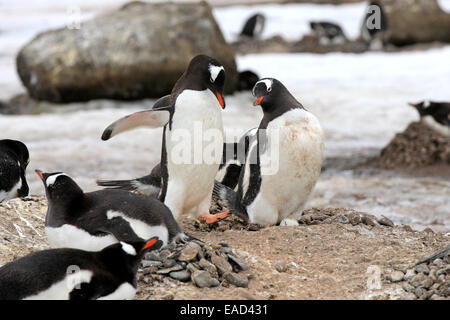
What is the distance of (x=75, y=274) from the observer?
275 centimetres

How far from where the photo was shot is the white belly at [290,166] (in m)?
4.10

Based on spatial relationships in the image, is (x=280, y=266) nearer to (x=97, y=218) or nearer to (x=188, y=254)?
(x=188, y=254)

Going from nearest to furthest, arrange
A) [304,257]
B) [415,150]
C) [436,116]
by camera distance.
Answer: [304,257] → [415,150] → [436,116]

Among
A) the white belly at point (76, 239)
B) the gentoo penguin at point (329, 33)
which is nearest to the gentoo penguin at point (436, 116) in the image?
the white belly at point (76, 239)

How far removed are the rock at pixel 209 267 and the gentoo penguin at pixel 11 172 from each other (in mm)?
2076

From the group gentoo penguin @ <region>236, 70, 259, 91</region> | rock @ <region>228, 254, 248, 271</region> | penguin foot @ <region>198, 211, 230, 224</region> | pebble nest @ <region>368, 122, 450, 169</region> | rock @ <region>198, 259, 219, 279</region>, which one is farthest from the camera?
gentoo penguin @ <region>236, 70, 259, 91</region>

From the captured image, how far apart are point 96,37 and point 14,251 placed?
23.7ft

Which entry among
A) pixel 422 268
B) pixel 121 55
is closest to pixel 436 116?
pixel 121 55

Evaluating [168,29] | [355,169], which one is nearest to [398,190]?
[355,169]

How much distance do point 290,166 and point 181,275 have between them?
122 centimetres

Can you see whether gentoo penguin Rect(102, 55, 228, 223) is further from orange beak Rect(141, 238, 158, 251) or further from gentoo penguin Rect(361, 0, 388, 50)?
gentoo penguin Rect(361, 0, 388, 50)

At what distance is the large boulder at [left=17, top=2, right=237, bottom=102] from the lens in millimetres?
10281

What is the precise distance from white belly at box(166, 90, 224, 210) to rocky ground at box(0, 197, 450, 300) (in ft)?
0.95

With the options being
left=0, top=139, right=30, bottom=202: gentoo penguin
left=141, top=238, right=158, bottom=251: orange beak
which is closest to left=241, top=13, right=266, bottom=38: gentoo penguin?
left=0, top=139, right=30, bottom=202: gentoo penguin
